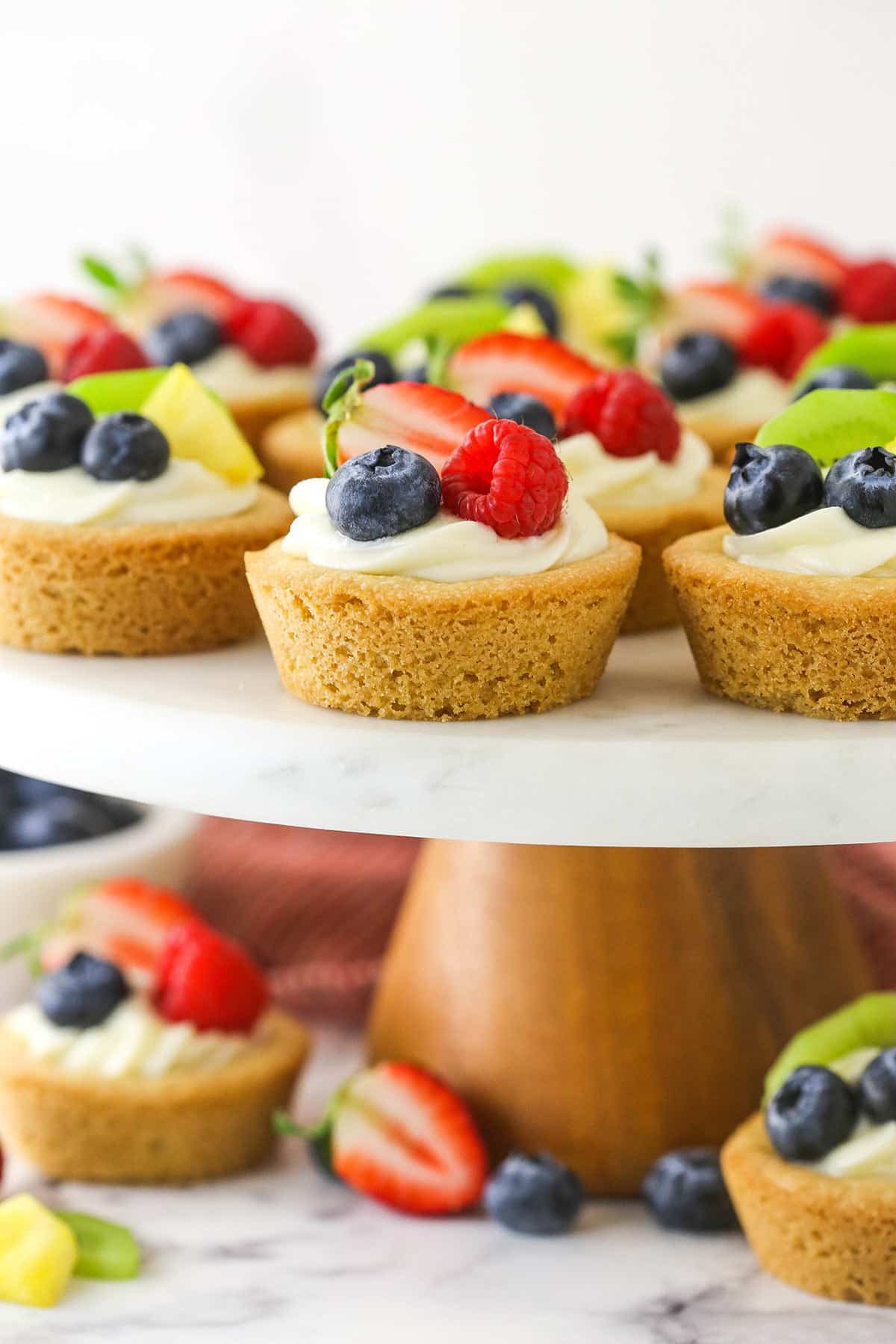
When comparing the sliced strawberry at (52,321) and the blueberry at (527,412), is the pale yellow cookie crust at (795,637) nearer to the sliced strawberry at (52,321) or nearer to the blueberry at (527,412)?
the blueberry at (527,412)

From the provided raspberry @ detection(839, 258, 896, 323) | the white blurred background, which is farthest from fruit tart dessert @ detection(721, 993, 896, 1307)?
the white blurred background

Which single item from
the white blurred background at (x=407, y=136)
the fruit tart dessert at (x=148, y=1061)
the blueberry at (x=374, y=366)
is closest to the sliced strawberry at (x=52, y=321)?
the blueberry at (x=374, y=366)

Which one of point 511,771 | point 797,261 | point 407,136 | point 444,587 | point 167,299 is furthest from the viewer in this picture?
point 407,136

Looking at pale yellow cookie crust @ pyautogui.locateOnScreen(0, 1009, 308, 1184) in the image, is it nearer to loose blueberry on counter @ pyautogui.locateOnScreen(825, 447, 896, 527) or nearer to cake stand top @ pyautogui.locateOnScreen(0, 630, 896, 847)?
cake stand top @ pyautogui.locateOnScreen(0, 630, 896, 847)

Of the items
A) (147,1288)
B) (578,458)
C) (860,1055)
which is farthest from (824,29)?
(147,1288)

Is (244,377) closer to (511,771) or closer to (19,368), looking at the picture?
(19,368)

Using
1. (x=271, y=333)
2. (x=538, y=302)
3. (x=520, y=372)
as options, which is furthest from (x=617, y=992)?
(x=538, y=302)
